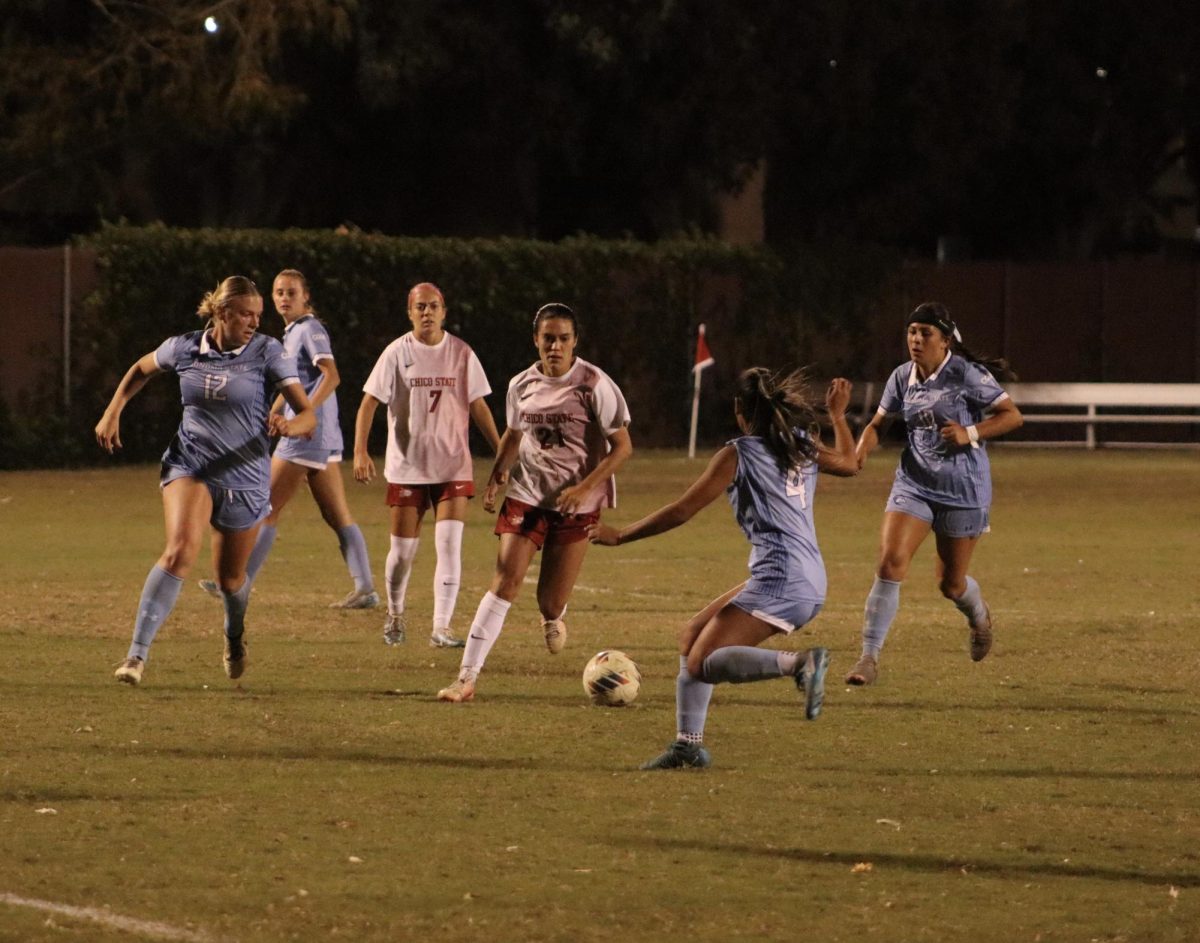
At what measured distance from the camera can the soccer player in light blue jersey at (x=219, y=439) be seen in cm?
1098

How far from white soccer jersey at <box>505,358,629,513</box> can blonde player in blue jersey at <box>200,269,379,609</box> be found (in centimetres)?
288

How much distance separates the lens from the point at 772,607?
29.7 ft

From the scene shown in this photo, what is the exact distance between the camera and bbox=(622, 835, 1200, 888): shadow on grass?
7.32 m

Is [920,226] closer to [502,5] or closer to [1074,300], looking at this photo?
[1074,300]

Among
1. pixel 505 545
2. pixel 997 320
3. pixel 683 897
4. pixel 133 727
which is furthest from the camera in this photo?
pixel 997 320

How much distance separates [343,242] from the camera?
98.9ft

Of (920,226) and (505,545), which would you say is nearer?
(505,545)

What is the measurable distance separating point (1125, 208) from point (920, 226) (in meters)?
4.71

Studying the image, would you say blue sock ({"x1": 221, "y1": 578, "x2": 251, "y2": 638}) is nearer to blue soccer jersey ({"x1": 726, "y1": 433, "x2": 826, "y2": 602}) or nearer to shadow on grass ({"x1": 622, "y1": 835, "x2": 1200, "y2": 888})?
blue soccer jersey ({"x1": 726, "y1": 433, "x2": 826, "y2": 602})

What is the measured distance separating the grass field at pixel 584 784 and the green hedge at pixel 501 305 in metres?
13.0

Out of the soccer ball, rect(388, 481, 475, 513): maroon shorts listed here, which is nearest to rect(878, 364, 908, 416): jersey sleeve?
the soccer ball

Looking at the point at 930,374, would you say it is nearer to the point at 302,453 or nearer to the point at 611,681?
the point at 611,681

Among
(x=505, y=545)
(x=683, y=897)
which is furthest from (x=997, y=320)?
(x=683, y=897)

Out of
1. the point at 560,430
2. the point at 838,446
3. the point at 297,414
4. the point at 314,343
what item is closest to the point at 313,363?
the point at 314,343
